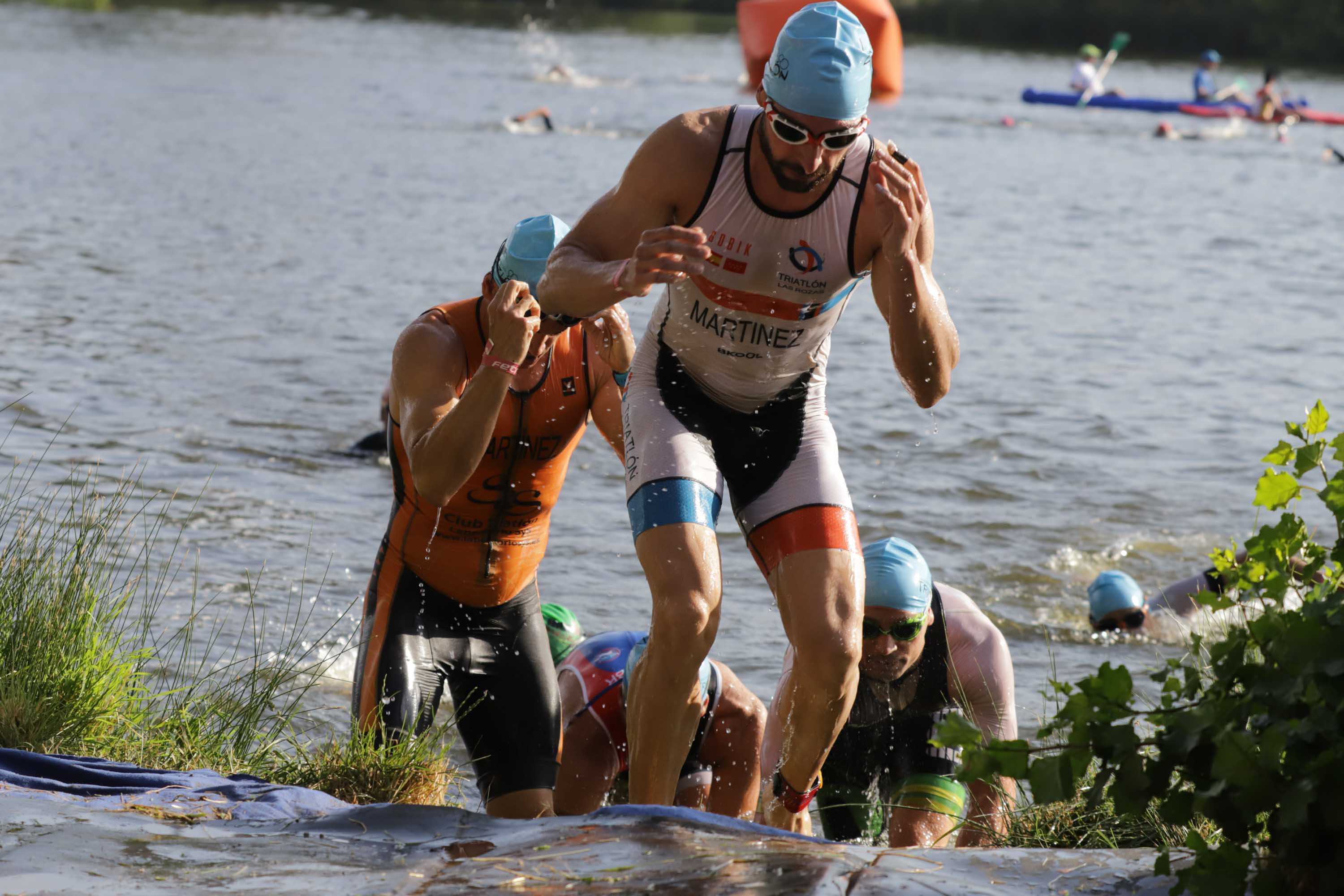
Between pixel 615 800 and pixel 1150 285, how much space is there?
1748cm

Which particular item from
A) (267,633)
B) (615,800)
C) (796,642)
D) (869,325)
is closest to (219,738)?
(615,800)

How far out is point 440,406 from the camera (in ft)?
17.6

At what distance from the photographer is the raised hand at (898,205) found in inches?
177

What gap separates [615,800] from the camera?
5930 millimetres

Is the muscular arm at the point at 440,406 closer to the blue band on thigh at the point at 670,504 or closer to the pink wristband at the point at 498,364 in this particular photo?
the pink wristband at the point at 498,364

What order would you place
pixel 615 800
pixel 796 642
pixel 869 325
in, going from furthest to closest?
pixel 869 325 → pixel 615 800 → pixel 796 642

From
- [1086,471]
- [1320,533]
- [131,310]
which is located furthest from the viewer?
[131,310]

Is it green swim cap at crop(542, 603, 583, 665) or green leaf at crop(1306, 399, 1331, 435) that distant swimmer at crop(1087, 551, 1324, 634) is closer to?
green swim cap at crop(542, 603, 583, 665)

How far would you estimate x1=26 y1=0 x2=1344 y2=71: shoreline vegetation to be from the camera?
6512cm

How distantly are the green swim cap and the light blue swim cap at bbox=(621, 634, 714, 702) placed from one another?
1.12 metres

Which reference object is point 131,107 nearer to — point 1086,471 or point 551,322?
point 1086,471

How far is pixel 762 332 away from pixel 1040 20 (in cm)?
7226

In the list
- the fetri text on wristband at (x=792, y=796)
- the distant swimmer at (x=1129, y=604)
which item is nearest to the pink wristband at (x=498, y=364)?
the fetri text on wristband at (x=792, y=796)

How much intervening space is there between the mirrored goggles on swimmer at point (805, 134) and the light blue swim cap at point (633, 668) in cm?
198
